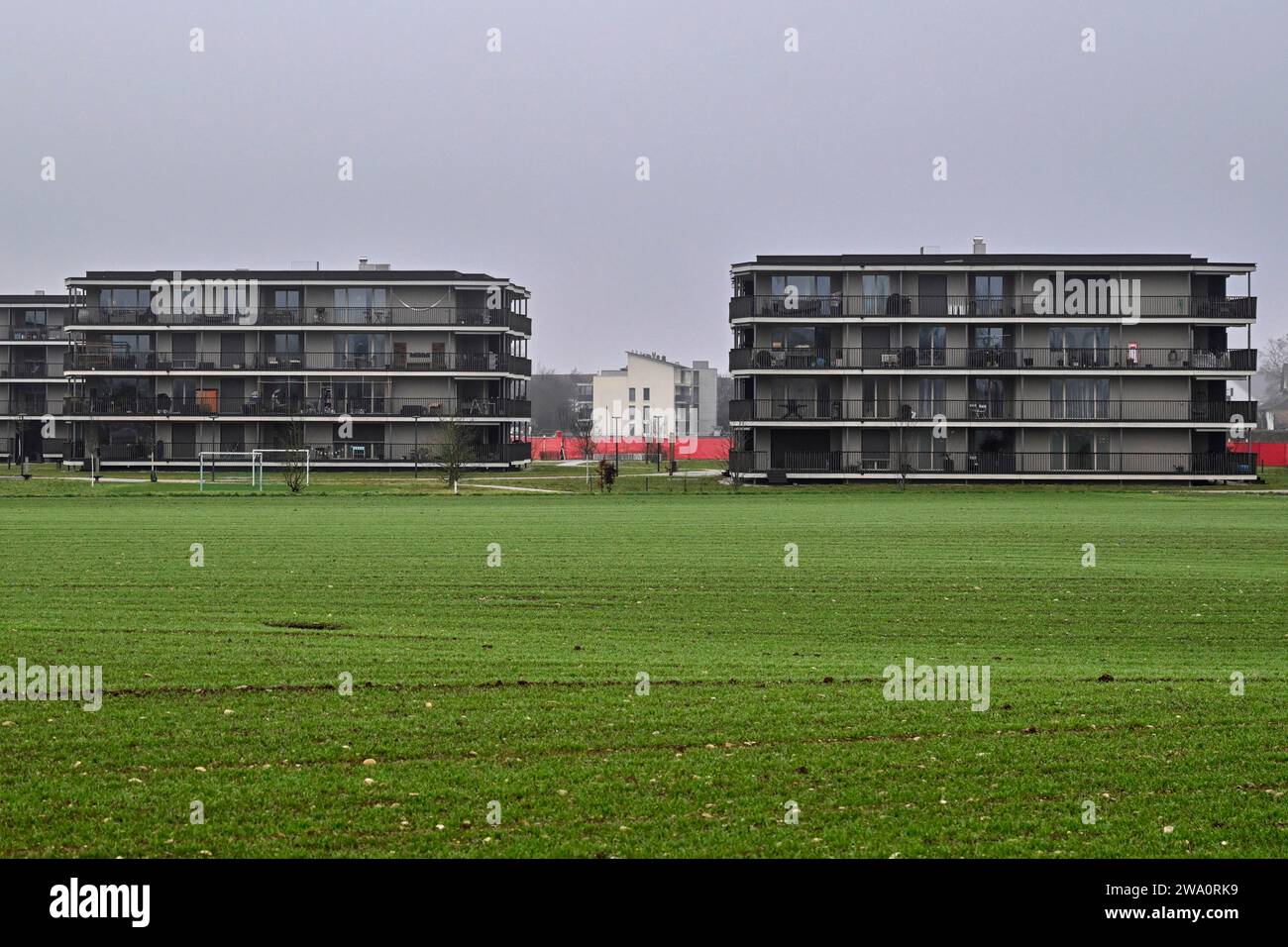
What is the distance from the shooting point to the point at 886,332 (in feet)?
283

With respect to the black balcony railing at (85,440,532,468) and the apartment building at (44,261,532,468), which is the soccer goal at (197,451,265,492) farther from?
the apartment building at (44,261,532,468)

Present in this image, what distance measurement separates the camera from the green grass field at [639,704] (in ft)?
36.5

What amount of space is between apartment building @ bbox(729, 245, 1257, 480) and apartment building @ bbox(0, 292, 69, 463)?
2308 inches

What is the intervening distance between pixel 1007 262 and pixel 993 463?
38.1 feet

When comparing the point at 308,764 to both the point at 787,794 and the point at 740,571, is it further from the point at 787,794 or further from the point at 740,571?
the point at 740,571

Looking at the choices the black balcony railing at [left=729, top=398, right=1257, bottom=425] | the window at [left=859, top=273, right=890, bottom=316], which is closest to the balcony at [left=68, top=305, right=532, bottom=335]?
the black balcony railing at [left=729, top=398, right=1257, bottom=425]

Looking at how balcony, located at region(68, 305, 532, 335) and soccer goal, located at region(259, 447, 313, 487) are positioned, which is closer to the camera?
soccer goal, located at region(259, 447, 313, 487)

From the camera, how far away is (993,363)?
8544 cm

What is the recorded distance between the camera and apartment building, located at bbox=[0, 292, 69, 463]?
11500cm

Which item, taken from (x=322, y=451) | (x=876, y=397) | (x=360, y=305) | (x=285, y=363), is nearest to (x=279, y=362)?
(x=285, y=363)

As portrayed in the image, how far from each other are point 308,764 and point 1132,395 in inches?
3164

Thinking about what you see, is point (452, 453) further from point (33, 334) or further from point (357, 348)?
point (33, 334)

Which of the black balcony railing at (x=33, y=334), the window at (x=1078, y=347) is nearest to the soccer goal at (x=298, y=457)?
the black balcony railing at (x=33, y=334)
